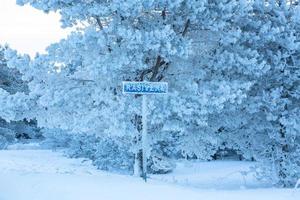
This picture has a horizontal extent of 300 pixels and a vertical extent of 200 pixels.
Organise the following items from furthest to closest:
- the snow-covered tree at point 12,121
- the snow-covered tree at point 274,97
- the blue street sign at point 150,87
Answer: the snow-covered tree at point 12,121 < the snow-covered tree at point 274,97 < the blue street sign at point 150,87

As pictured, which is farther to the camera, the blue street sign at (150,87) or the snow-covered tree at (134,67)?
the snow-covered tree at (134,67)

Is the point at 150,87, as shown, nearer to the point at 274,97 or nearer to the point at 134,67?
the point at 134,67

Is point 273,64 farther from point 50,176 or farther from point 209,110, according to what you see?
point 50,176

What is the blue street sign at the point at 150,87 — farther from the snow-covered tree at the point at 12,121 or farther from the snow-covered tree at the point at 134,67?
the snow-covered tree at the point at 12,121

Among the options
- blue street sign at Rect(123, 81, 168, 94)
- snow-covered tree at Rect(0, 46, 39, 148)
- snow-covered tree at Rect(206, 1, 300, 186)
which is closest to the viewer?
blue street sign at Rect(123, 81, 168, 94)

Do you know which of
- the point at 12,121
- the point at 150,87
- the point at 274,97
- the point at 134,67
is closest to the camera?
the point at 150,87

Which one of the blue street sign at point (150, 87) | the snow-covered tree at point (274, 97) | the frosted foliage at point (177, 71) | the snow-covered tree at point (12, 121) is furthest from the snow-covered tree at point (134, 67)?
the snow-covered tree at point (12, 121)

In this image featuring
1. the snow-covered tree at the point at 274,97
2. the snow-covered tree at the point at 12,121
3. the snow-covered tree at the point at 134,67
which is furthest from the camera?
the snow-covered tree at the point at 12,121

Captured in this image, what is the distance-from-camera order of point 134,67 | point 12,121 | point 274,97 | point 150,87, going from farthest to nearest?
point 12,121 < point 274,97 < point 134,67 < point 150,87

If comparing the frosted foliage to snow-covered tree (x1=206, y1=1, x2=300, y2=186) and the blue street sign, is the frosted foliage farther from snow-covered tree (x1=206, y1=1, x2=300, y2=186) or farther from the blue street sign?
the blue street sign

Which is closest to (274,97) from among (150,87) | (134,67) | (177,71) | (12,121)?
(177,71)

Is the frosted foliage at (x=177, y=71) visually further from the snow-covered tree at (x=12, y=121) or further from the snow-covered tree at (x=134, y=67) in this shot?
the snow-covered tree at (x=12, y=121)

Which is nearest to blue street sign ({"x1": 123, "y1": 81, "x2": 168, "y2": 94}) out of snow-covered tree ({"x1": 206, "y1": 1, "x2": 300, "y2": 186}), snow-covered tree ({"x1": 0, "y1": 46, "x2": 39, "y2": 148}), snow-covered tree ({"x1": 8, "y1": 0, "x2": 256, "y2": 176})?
snow-covered tree ({"x1": 8, "y1": 0, "x2": 256, "y2": 176})

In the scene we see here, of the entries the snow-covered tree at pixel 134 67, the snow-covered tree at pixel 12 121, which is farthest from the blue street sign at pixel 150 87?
the snow-covered tree at pixel 12 121
